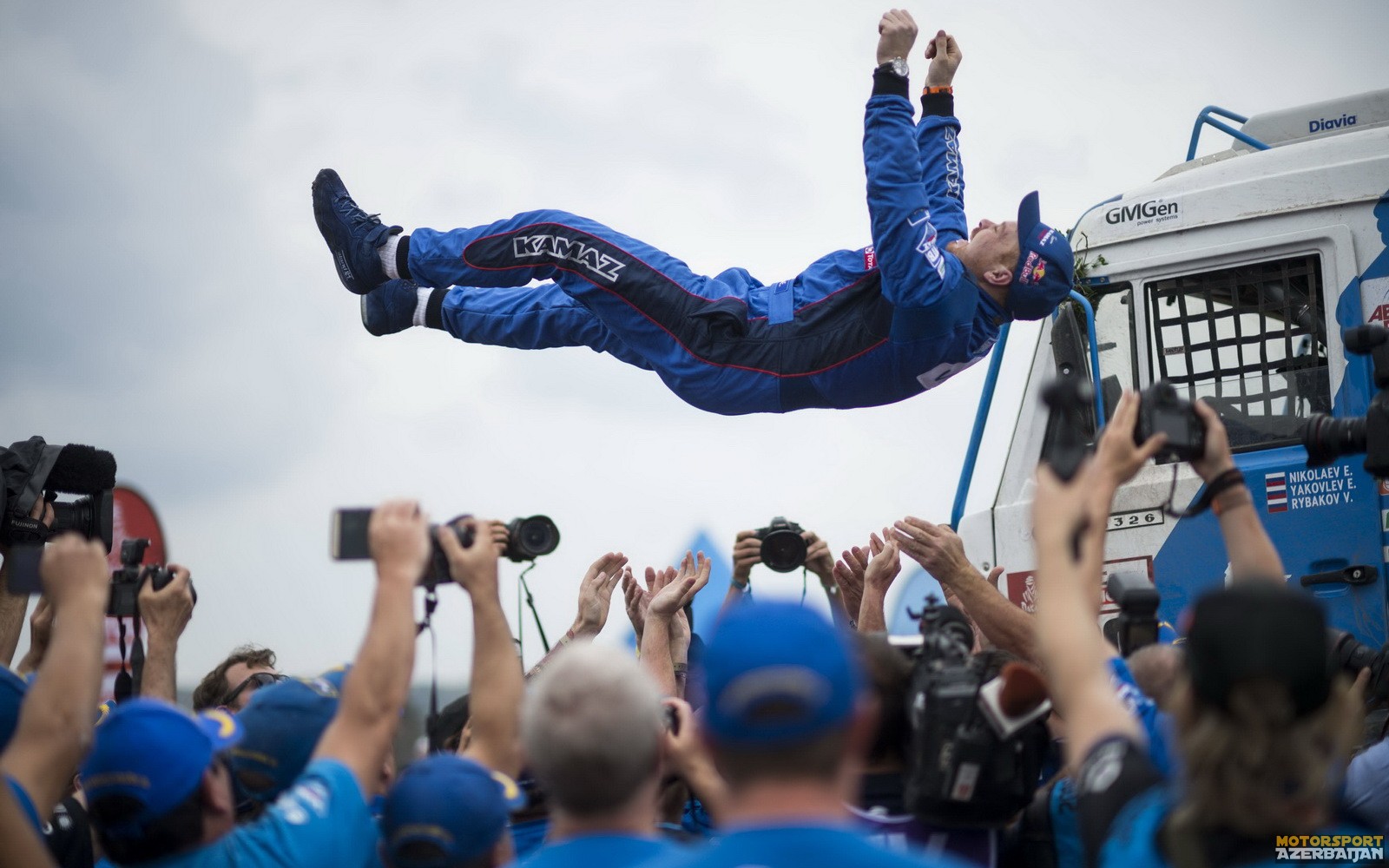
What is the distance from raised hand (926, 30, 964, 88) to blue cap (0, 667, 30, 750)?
393 centimetres

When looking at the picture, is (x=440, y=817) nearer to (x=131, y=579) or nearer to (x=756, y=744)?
(x=756, y=744)

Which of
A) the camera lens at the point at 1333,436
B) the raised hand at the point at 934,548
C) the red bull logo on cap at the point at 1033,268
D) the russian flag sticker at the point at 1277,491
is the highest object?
the red bull logo on cap at the point at 1033,268

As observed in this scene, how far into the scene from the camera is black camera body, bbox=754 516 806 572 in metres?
4.39

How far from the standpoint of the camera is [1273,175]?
5.99 metres

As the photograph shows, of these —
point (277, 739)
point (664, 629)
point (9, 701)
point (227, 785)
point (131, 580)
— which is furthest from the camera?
point (664, 629)

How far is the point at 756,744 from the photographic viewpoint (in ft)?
5.65

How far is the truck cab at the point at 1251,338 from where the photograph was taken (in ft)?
18.4

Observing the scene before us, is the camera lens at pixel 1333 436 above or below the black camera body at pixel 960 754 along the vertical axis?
above

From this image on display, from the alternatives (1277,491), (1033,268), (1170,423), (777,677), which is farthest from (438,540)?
(1277,491)

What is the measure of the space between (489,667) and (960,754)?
3.19 ft

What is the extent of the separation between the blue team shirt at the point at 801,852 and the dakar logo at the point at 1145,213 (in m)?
5.11

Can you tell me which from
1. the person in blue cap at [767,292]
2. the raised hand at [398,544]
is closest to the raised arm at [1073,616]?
the raised hand at [398,544]

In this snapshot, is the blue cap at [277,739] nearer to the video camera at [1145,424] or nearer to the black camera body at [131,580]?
the black camera body at [131,580]

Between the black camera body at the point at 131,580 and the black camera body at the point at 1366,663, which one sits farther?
the black camera body at the point at 1366,663
